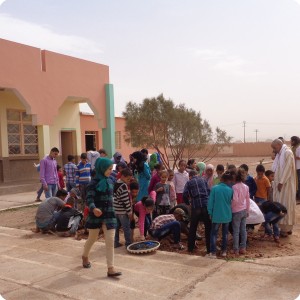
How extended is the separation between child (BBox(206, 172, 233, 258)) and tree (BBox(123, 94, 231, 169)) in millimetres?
12085

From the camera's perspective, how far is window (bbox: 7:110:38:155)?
50.5 feet

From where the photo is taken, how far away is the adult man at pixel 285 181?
6184mm

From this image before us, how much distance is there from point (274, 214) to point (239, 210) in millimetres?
1028

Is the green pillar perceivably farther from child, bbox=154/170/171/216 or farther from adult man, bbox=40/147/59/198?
child, bbox=154/170/171/216

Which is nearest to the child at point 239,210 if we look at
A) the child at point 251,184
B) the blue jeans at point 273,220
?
the blue jeans at point 273,220

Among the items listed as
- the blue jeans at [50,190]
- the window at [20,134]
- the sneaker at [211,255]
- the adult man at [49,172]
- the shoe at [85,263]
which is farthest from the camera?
the window at [20,134]

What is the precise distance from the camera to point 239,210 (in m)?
5.31

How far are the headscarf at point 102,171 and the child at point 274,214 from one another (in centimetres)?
292

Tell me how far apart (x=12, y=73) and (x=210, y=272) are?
37.0 ft

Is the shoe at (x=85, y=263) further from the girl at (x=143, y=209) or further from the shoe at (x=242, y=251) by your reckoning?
the shoe at (x=242, y=251)

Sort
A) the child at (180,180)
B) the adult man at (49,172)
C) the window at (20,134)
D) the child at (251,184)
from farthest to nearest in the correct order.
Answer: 1. the window at (20,134)
2. the adult man at (49,172)
3. the child at (180,180)
4. the child at (251,184)

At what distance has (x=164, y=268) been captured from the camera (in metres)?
4.65

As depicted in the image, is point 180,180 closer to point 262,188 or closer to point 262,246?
point 262,188

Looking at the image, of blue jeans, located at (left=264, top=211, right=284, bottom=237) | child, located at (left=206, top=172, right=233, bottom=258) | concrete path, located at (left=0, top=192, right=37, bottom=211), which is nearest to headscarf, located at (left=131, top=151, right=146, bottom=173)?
child, located at (left=206, top=172, right=233, bottom=258)
